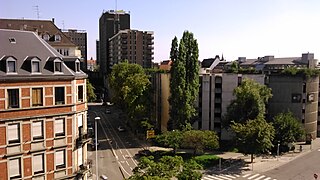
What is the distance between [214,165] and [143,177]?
27.4 metres

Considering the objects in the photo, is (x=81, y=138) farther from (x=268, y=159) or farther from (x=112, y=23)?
(x=112, y=23)

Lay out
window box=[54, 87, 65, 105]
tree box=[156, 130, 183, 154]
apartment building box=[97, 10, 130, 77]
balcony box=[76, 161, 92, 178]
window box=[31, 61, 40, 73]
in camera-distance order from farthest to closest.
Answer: apartment building box=[97, 10, 130, 77], tree box=[156, 130, 183, 154], balcony box=[76, 161, 92, 178], window box=[54, 87, 65, 105], window box=[31, 61, 40, 73]

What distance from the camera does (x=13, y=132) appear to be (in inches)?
991

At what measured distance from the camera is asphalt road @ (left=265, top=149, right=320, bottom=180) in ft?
139

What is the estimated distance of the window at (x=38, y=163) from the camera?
1031 inches

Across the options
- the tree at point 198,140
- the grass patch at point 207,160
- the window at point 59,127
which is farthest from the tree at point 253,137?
the window at point 59,127

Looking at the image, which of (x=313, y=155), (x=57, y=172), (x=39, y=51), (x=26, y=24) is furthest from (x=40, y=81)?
(x=313, y=155)

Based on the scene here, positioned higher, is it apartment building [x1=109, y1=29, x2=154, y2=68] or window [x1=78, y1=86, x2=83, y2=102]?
apartment building [x1=109, y1=29, x2=154, y2=68]

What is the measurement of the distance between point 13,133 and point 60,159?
476 centimetres

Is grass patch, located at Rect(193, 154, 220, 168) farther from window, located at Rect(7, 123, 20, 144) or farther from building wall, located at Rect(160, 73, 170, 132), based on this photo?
window, located at Rect(7, 123, 20, 144)

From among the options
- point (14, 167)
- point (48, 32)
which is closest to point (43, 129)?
point (14, 167)

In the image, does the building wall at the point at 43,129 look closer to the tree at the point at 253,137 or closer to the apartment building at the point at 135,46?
the tree at the point at 253,137

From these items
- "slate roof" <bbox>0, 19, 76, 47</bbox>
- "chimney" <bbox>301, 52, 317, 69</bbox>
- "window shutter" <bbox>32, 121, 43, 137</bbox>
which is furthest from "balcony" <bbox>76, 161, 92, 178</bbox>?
"chimney" <bbox>301, 52, 317, 69</bbox>

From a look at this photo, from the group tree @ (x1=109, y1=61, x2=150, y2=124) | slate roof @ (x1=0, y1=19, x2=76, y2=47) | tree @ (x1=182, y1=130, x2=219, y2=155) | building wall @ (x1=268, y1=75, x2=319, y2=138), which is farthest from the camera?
building wall @ (x1=268, y1=75, x2=319, y2=138)
